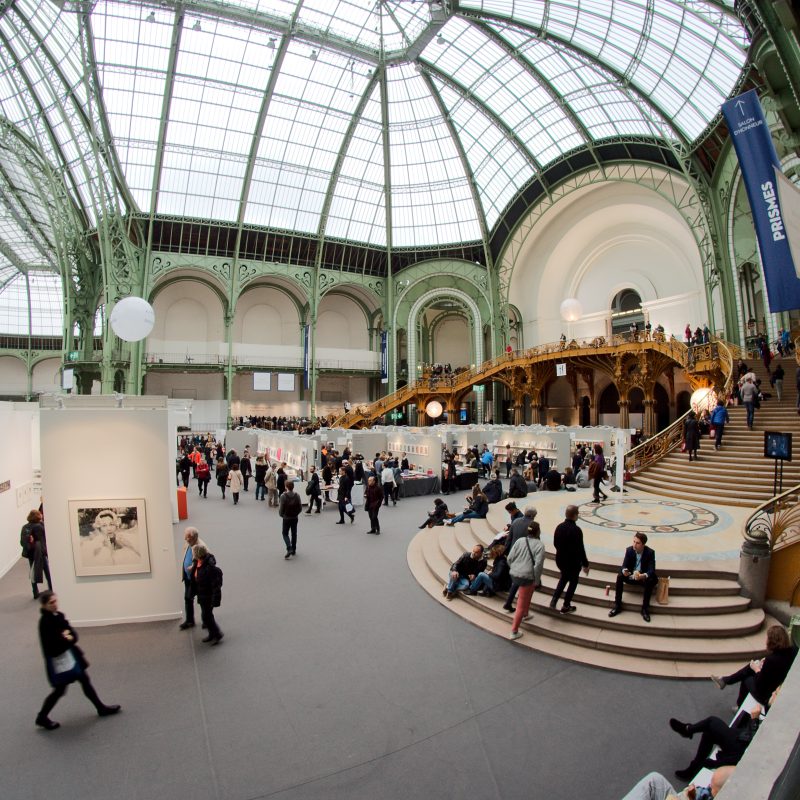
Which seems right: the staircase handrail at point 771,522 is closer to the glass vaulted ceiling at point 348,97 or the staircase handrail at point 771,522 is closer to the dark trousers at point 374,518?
the dark trousers at point 374,518

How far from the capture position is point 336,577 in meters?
9.09

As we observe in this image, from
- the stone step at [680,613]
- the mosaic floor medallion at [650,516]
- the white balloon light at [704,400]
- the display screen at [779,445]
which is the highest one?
the white balloon light at [704,400]

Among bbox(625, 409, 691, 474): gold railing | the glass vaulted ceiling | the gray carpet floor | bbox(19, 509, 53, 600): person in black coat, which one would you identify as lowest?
the gray carpet floor

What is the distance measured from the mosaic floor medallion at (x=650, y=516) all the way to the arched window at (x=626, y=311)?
79.4 feet

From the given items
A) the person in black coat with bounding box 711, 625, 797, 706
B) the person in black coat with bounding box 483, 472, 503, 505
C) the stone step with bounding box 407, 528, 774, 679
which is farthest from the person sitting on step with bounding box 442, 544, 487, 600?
the person in black coat with bounding box 483, 472, 503, 505

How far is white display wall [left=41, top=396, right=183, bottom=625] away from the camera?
7062 millimetres

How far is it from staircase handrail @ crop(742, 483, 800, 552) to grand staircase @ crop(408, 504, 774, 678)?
2.26 feet

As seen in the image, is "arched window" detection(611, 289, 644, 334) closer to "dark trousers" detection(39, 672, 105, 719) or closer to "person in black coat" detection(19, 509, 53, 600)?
"person in black coat" detection(19, 509, 53, 600)

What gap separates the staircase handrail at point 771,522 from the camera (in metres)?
7.11

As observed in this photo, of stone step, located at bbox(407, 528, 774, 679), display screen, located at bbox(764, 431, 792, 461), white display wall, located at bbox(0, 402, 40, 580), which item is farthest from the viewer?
white display wall, located at bbox(0, 402, 40, 580)

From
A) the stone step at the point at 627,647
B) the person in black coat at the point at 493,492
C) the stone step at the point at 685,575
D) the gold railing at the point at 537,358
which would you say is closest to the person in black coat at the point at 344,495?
the person in black coat at the point at 493,492

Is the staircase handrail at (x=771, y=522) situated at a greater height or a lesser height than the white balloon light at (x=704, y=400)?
lesser

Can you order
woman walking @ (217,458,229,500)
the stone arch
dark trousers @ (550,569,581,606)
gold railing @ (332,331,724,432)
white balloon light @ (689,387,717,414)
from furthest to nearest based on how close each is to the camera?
the stone arch
gold railing @ (332,331,724,432)
white balloon light @ (689,387,717,414)
woman walking @ (217,458,229,500)
dark trousers @ (550,569,581,606)

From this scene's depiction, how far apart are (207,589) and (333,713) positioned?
2528 millimetres
